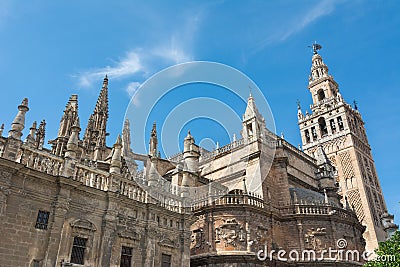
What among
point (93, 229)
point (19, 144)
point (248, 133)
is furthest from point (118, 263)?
point (248, 133)

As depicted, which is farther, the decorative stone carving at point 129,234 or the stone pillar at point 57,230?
the decorative stone carving at point 129,234

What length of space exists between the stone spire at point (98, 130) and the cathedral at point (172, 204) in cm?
14

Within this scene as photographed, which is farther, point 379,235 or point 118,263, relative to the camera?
point 379,235

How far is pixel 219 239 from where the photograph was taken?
78.5 ft

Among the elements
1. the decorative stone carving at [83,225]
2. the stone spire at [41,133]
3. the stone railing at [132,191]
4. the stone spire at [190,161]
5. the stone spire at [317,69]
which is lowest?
the decorative stone carving at [83,225]

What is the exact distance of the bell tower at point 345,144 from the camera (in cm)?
4797

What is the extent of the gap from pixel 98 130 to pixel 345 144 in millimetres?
39941

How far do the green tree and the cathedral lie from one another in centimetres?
302

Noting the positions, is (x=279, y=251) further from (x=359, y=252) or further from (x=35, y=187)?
(x=35, y=187)

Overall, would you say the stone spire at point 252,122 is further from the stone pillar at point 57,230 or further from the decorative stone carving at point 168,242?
the stone pillar at point 57,230

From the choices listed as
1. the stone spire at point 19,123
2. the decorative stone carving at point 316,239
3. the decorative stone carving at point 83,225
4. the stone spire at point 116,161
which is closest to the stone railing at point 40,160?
the stone spire at point 19,123

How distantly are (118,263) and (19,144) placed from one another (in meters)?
7.02

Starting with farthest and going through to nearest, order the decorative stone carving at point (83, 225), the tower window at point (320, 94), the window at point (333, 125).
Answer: the tower window at point (320, 94)
the window at point (333, 125)
the decorative stone carving at point (83, 225)

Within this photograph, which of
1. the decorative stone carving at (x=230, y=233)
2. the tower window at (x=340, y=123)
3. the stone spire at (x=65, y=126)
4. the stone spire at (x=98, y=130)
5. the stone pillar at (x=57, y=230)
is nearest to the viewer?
the stone pillar at (x=57, y=230)
